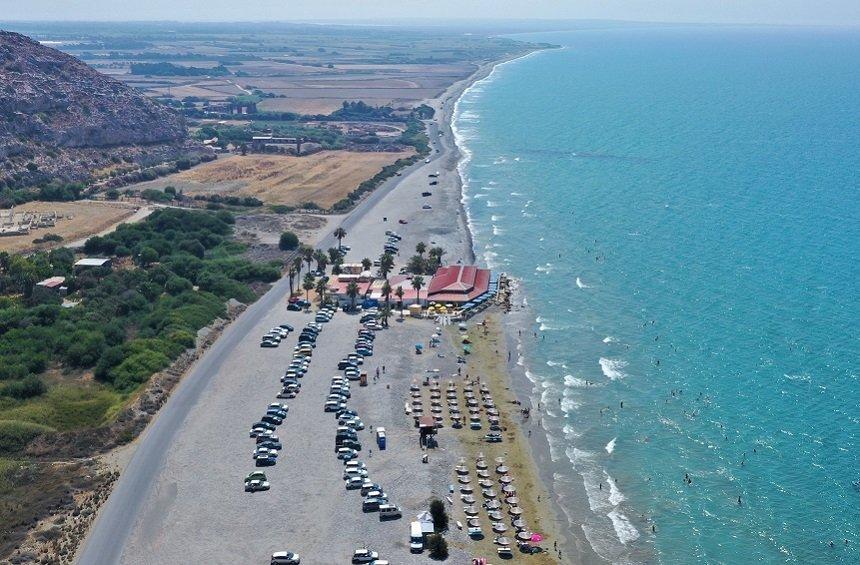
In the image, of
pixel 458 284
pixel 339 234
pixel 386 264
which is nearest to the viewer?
pixel 458 284

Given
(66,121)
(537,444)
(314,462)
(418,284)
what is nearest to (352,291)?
(418,284)

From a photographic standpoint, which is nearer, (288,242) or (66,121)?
(288,242)

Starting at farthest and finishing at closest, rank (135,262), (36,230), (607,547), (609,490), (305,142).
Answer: (305,142) → (36,230) → (135,262) → (609,490) → (607,547)

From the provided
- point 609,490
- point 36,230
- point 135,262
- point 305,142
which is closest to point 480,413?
point 609,490

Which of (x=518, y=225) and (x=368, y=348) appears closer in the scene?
(x=368, y=348)

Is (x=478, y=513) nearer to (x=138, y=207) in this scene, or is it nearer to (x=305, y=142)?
(x=138, y=207)

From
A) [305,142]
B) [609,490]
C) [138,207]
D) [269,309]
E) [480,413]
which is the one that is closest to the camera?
[609,490]

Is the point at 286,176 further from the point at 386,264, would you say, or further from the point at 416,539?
the point at 416,539
